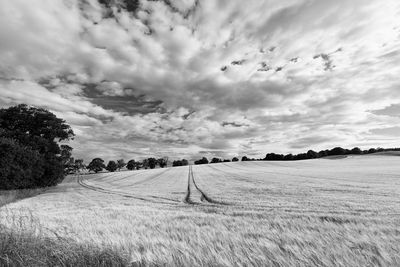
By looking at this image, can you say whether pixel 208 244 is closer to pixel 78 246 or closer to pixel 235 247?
pixel 235 247

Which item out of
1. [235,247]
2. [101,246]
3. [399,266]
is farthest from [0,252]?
[399,266]

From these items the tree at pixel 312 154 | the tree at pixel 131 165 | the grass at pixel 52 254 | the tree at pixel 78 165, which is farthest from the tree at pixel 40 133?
the tree at pixel 312 154

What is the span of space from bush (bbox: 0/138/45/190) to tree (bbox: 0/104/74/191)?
1423 millimetres

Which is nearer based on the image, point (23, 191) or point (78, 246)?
point (78, 246)

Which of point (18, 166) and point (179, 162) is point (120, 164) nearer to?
point (179, 162)

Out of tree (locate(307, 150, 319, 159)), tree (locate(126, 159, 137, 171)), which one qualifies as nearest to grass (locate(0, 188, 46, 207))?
tree (locate(126, 159, 137, 171))

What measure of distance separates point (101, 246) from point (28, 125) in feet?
162

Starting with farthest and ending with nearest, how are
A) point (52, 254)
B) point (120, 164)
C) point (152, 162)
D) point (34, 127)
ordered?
point (152, 162), point (120, 164), point (34, 127), point (52, 254)

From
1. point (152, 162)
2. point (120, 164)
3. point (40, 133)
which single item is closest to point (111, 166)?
point (120, 164)

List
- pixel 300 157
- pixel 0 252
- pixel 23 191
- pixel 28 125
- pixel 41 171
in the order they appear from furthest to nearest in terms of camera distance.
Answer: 1. pixel 300 157
2. pixel 28 125
3. pixel 41 171
4. pixel 23 191
5. pixel 0 252

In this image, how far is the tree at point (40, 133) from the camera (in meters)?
39.9

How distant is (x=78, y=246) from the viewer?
3.40 m

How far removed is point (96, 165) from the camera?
477 feet

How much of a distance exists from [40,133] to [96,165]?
111 metres
